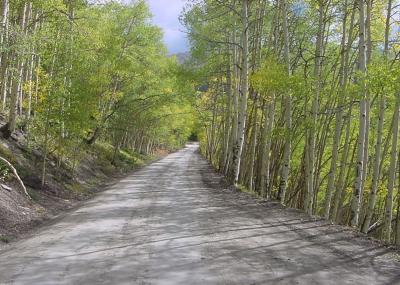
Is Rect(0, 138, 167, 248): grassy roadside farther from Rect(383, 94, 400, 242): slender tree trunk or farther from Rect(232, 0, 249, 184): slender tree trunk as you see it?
Rect(383, 94, 400, 242): slender tree trunk

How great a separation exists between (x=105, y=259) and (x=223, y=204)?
704cm

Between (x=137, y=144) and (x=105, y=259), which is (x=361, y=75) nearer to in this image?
(x=105, y=259)

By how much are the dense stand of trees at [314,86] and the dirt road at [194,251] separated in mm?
3027

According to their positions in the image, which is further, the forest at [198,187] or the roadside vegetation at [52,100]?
the roadside vegetation at [52,100]

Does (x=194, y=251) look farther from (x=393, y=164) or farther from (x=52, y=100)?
(x=52, y=100)

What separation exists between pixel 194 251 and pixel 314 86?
7155 mm

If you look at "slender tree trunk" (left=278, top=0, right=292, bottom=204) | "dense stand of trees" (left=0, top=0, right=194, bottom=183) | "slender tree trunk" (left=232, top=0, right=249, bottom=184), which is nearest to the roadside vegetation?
"dense stand of trees" (left=0, top=0, right=194, bottom=183)

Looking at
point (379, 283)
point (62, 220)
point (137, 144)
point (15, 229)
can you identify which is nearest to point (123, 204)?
point (62, 220)

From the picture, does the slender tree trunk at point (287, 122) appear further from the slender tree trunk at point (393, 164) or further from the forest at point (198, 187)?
the slender tree trunk at point (393, 164)

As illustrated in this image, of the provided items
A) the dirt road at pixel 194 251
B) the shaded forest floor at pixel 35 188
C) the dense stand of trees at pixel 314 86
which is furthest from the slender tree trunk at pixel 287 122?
the shaded forest floor at pixel 35 188

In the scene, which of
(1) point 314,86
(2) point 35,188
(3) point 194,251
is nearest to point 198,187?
(2) point 35,188

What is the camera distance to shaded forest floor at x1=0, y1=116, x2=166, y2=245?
10734 mm

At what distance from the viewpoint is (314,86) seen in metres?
12.8

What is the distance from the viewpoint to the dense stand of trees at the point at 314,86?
1173cm
